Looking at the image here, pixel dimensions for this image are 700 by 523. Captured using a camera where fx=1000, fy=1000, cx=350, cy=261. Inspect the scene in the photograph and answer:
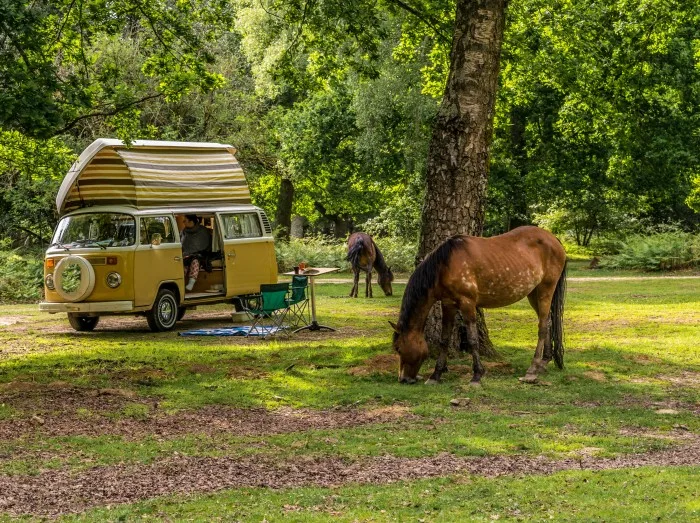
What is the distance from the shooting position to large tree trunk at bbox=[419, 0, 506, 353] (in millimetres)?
13023

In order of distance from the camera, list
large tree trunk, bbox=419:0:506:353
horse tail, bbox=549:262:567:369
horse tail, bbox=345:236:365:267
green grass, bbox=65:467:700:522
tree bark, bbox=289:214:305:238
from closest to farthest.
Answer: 1. green grass, bbox=65:467:700:522
2. horse tail, bbox=549:262:567:369
3. large tree trunk, bbox=419:0:506:353
4. horse tail, bbox=345:236:365:267
5. tree bark, bbox=289:214:305:238

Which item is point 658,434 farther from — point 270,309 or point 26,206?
point 26,206

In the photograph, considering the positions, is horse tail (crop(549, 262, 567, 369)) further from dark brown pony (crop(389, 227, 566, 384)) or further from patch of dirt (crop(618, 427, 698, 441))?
patch of dirt (crop(618, 427, 698, 441))

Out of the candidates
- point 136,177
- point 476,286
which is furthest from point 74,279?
point 476,286

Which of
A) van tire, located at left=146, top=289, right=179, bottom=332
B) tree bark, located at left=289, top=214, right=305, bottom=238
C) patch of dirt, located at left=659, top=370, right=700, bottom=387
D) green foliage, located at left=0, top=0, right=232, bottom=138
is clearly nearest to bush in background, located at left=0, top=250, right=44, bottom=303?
van tire, located at left=146, top=289, right=179, bottom=332

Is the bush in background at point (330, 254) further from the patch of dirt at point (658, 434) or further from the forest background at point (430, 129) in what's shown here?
the patch of dirt at point (658, 434)

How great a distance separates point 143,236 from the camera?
17.8 m

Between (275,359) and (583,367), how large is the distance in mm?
4278

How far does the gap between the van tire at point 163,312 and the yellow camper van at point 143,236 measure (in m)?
0.02

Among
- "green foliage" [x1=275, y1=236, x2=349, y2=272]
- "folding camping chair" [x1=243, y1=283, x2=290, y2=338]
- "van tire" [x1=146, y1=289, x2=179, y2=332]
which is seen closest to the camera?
"folding camping chair" [x1=243, y1=283, x2=290, y2=338]

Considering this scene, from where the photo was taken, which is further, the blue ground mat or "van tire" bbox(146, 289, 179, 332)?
"van tire" bbox(146, 289, 179, 332)

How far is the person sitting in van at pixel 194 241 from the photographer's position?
19.4 m

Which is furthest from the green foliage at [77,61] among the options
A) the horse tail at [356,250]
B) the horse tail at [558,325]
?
the horse tail at [356,250]

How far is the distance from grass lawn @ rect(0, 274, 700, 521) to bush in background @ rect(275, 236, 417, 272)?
1552 cm
